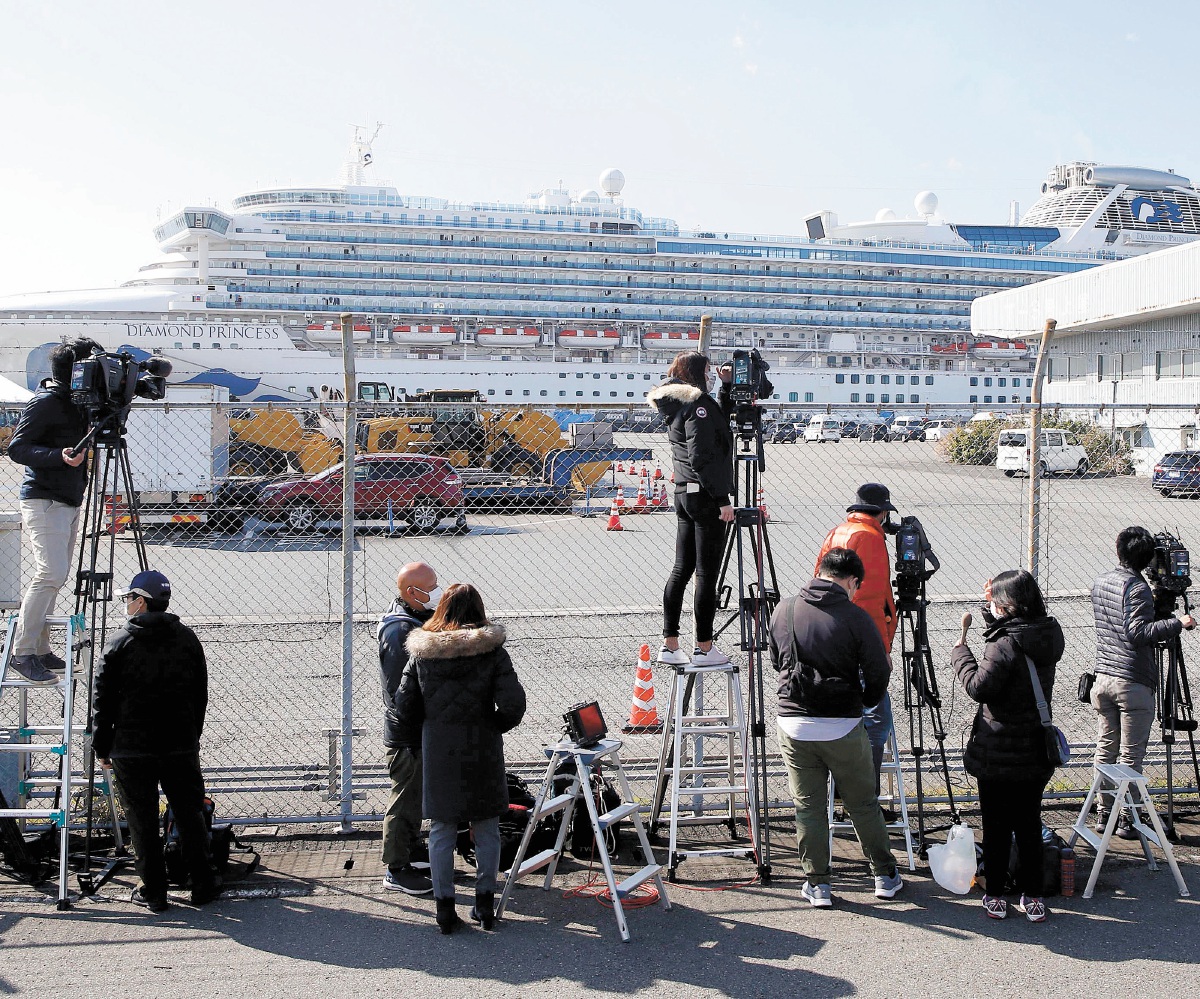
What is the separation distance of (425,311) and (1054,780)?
53.1 meters

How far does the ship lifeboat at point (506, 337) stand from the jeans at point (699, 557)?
51880 mm

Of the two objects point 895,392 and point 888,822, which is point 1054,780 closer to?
point 888,822

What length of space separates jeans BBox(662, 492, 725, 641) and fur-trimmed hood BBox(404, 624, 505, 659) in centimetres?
137

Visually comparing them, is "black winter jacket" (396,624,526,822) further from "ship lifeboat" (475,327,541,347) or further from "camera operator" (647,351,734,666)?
"ship lifeboat" (475,327,541,347)

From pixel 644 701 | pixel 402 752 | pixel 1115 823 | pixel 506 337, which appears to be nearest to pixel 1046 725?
pixel 1115 823

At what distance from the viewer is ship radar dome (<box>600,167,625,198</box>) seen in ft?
208

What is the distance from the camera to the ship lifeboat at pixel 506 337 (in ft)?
184

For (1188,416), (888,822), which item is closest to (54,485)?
(888,822)

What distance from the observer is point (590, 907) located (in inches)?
168

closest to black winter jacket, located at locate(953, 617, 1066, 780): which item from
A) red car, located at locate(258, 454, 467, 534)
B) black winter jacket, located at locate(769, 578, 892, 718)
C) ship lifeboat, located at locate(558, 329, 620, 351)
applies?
black winter jacket, located at locate(769, 578, 892, 718)

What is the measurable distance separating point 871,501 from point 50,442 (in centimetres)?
397

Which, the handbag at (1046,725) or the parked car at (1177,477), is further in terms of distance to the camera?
the parked car at (1177,477)

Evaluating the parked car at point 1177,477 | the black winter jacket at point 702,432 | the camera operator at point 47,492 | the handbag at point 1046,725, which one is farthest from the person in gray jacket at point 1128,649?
the parked car at point 1177,477

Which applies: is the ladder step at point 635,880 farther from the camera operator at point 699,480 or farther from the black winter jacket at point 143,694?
the black winter jacket at point 143,694
